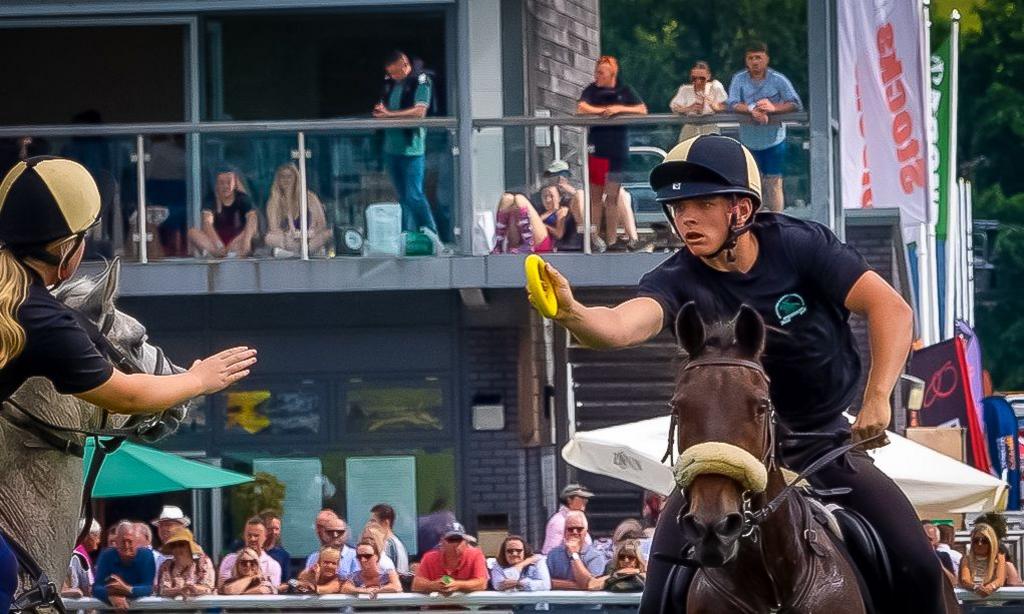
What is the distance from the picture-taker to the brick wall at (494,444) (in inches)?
803

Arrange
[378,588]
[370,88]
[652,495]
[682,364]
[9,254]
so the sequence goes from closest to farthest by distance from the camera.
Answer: [9,254]
[682,364]
[378,588]
[652,495]
[370,88]

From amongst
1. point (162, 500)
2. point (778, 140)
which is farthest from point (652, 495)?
point (162, 500)

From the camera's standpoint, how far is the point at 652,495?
16953 mm

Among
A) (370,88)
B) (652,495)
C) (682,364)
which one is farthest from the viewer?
(370,88)

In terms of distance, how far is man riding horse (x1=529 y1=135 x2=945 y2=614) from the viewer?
6.66 metres

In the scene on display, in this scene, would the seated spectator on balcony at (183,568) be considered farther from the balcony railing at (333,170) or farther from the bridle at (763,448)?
the bridle at (763,448)

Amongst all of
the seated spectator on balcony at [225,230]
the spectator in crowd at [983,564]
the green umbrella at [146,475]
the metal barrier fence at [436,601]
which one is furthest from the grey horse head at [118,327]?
the seated spectator on balcony at [225,230]

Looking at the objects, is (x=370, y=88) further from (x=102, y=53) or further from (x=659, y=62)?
(x=659, y=62)

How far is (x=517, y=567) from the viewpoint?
1431 cm

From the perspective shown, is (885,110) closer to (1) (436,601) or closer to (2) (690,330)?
(1) (436,601)

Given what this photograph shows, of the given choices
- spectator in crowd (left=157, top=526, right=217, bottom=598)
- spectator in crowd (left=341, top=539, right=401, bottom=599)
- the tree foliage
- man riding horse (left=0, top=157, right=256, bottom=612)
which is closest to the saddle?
man riding horse (left=0, top=157, right=256, bottom=612)

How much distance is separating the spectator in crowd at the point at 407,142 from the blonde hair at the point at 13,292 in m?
13.1

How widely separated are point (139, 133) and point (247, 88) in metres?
1.69

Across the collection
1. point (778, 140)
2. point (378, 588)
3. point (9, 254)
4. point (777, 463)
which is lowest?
point (378, 588)
